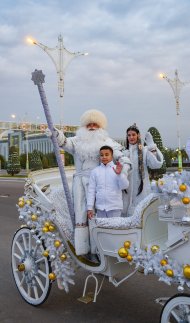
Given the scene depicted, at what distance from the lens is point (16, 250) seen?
4.39m

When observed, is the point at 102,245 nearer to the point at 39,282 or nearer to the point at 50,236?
the point at 50,236

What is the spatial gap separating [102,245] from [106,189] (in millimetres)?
523

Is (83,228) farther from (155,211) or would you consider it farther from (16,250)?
(16,250)

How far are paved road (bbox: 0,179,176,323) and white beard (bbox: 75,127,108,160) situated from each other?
1.47 metres

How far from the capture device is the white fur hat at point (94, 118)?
395 centimetres

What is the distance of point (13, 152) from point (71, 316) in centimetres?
3324

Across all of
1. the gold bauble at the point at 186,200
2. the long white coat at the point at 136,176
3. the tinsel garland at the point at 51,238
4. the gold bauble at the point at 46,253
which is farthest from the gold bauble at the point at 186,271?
the gold bauble at the point at 46,253

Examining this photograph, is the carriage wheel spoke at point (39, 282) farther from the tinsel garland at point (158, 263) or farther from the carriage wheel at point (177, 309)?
the carriage wheel at point (177, 309)

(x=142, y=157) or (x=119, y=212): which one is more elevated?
(x=142, y=157)

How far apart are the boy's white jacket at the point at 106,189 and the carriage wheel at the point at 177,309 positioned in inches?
42.6

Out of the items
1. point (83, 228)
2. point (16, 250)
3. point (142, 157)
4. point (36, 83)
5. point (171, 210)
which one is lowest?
point (16, 250)

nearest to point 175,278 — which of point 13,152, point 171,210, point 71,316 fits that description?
point 171,210

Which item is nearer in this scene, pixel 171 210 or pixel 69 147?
pixel 171 210

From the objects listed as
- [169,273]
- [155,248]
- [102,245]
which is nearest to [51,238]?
[102,245]
